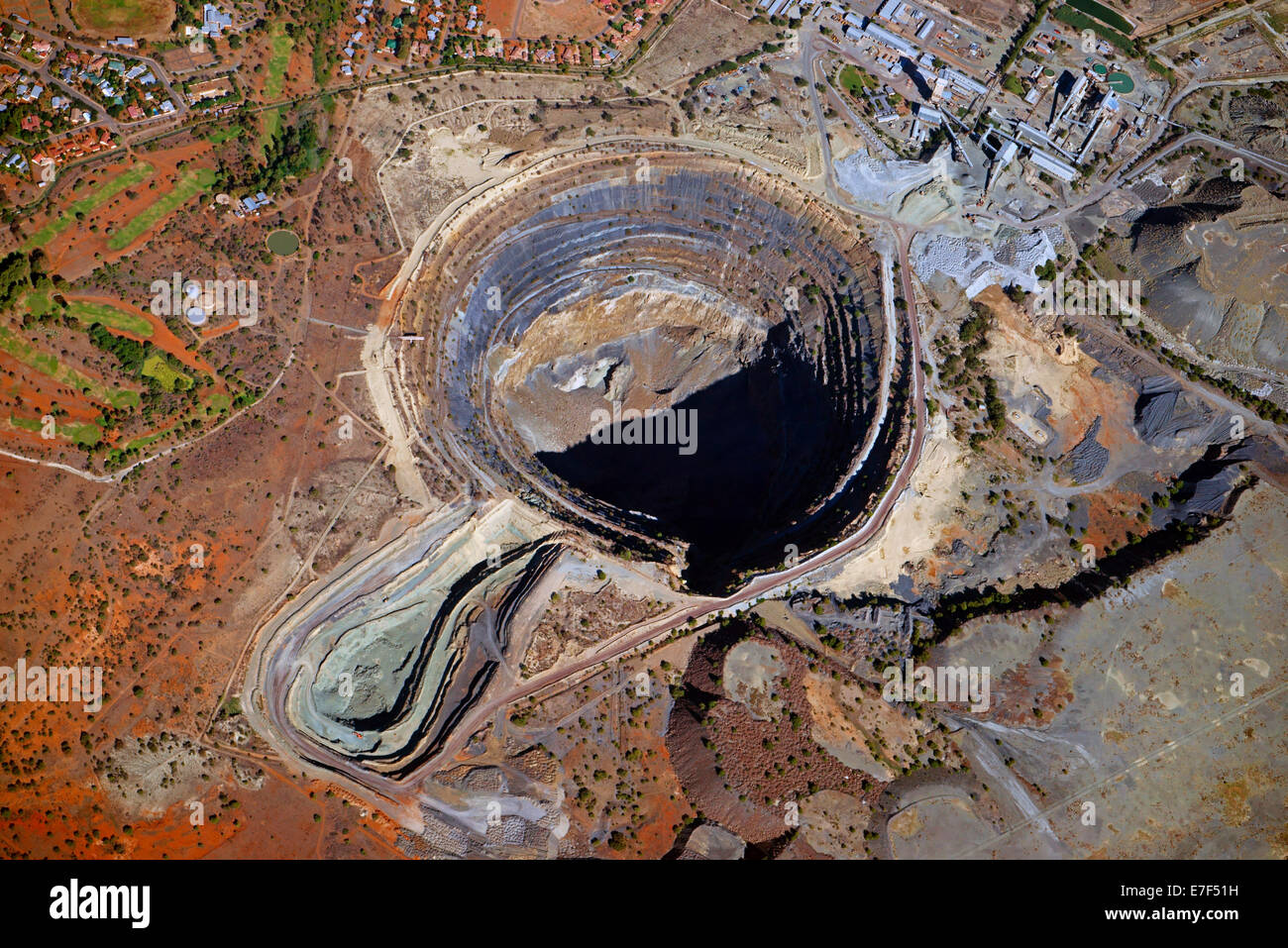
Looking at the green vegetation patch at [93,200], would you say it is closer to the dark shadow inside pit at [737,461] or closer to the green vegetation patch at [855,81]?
the dark shadow inside pit at [737,461]

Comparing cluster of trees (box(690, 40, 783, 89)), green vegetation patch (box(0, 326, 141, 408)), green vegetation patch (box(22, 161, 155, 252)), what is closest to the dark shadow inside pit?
cluster of trees (box(690, 40, 783, 89))

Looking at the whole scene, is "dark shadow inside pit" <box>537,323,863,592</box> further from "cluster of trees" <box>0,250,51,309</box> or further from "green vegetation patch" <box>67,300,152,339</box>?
"cluster of trees" <box>0,250,51,309</box>

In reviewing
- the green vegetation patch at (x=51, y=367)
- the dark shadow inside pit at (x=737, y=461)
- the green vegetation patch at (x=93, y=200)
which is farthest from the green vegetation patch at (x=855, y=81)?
the green vegetation patch at (x=51, y=367)

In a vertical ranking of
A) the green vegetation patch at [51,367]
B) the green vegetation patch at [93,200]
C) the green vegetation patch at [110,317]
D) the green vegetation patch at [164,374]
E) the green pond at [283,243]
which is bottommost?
the green vegetation patch at [51,367]
